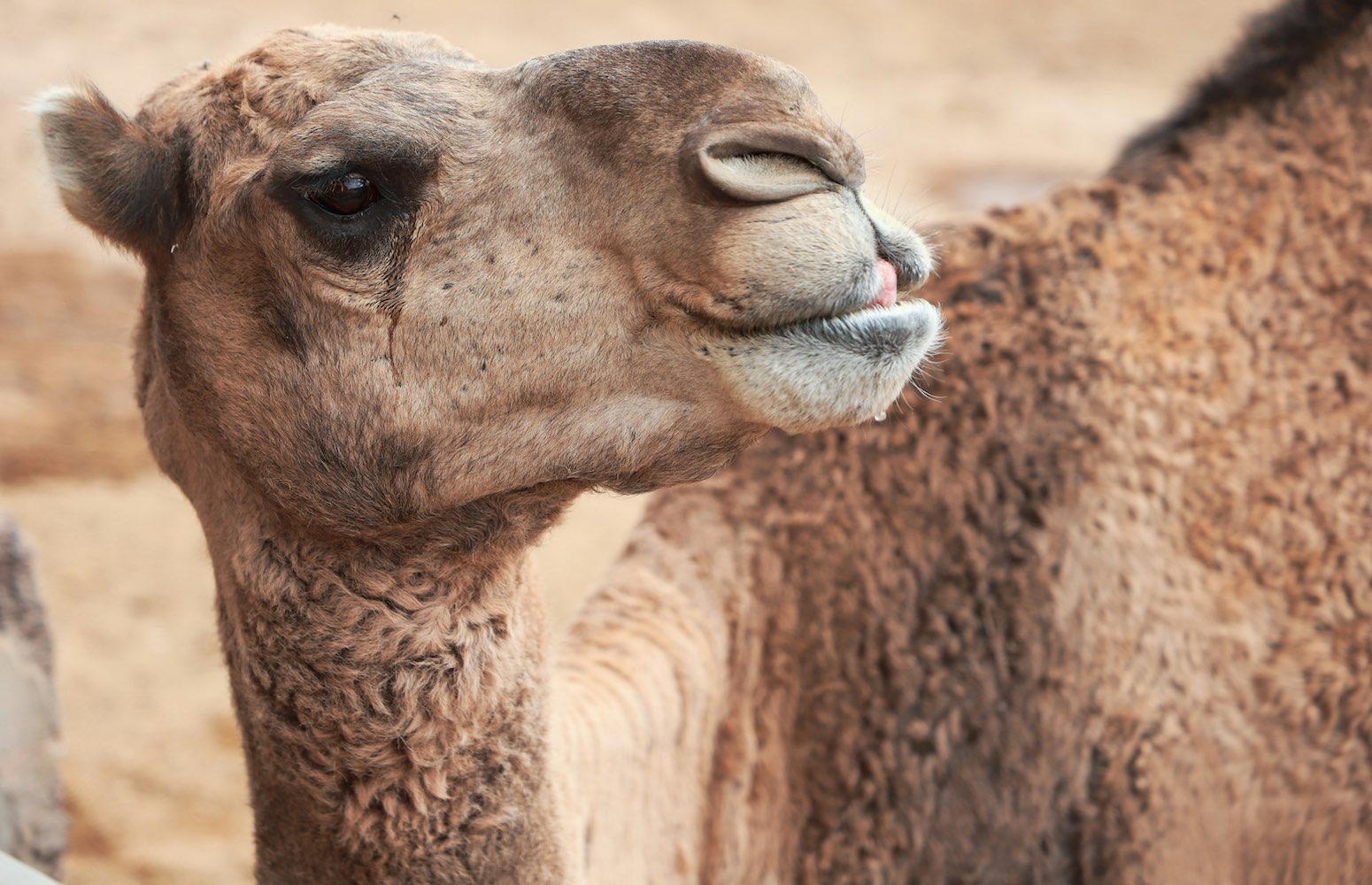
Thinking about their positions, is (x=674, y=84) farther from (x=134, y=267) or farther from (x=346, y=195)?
(x=134, y=267)

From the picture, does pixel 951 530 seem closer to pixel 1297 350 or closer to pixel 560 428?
pixel 1297 350

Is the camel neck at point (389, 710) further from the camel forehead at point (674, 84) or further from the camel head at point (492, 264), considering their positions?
the camel forehead at point (674, 84)

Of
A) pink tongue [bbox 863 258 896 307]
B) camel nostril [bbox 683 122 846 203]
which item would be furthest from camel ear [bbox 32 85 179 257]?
pink tongue [bbox 863 258 896 307]

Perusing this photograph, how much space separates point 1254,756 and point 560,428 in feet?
6.23

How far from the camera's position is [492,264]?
2217mm

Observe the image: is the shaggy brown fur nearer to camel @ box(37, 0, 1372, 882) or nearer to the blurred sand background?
camel @ box(37, 0, 1372, 882)

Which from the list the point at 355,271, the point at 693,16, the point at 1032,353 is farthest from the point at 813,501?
the point at 693,16

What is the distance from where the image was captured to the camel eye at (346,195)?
87.4 inches

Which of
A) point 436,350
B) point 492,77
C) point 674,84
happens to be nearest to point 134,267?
point 492,77

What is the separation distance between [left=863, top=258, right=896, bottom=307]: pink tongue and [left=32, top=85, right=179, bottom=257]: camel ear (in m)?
1.26

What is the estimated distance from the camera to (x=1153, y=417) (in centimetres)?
321

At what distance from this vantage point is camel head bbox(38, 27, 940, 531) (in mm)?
2041

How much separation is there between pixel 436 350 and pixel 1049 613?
163 centimetres

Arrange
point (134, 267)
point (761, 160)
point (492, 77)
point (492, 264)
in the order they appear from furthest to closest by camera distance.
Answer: point (134, 267) → point (492, 77) → point (492, 264) → point (761, 160)
